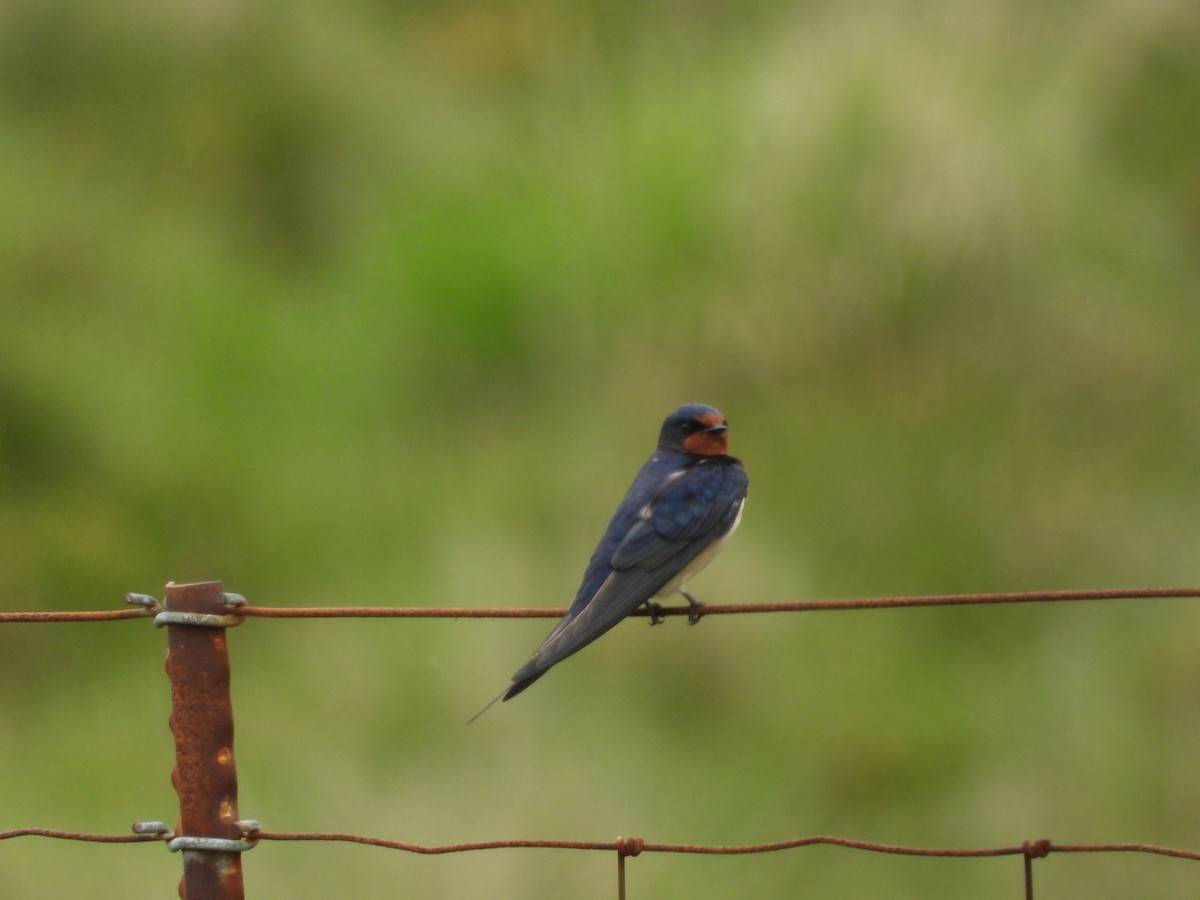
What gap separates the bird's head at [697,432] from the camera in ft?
10.4

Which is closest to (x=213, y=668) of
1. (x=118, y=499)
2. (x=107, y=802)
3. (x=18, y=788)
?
(x=107, y=802)

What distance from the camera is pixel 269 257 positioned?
29.4 ft

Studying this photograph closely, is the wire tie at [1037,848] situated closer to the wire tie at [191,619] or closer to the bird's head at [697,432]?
the wire tie at [191,619]

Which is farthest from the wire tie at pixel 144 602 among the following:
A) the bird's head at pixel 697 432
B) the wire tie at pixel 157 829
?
the bird's head at pixel 697 432

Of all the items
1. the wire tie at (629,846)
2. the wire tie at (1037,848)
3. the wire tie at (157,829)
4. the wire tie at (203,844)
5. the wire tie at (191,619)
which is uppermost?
the wire tie at (191,619)

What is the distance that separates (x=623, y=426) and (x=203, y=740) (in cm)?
532

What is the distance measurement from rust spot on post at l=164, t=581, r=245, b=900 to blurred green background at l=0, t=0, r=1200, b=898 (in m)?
3.11

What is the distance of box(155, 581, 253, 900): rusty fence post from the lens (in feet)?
5.47

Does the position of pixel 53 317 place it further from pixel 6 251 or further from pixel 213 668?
pixel 213 668

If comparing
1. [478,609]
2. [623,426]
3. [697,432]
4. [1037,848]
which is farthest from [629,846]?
[623,426]

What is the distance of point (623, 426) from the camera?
273 inches

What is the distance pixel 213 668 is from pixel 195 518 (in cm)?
703

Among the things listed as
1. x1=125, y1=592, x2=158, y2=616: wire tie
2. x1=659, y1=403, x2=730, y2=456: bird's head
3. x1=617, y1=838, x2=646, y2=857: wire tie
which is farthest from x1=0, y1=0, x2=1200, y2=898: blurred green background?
x1=125, y1=592, x2=158, y2=616: wire tie

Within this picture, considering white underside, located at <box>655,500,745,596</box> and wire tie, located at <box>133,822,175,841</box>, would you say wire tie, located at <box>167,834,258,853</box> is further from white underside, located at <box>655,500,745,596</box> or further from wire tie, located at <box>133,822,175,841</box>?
white underside, located at <box>655,500,745,596</box>
